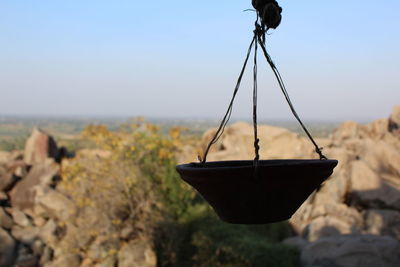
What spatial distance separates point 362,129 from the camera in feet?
56.5

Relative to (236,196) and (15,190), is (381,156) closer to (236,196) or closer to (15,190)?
(15,190)

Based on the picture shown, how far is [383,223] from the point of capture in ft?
28.5

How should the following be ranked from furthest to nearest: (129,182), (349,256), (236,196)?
(129,182)
(349,256)
(236,196)

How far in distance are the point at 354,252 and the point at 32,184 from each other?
8650 mm

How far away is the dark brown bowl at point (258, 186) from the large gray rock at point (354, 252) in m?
4.59

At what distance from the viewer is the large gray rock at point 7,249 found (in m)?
8.54

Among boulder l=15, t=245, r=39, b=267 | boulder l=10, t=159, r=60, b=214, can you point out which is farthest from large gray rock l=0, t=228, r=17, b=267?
boulder l=10, t=159, r=60, b=214

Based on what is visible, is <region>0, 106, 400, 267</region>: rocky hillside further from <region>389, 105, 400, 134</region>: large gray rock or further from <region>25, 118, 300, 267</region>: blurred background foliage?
<region>389, 105, 400, 134</region>: large gray rock

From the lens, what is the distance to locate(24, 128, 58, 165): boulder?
502 inches

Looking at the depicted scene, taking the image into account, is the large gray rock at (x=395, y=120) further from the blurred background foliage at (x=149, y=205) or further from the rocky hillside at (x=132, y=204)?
the blurred background foliage at (x=149, y=205)

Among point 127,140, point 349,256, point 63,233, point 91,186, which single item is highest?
point 127,140

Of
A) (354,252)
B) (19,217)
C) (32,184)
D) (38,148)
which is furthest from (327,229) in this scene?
(38,148)

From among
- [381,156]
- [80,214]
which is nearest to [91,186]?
[80,214]

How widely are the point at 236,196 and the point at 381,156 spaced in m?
11.1
